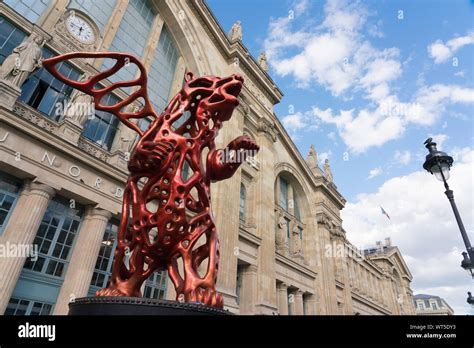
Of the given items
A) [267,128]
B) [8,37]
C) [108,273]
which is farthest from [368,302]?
[8,37]

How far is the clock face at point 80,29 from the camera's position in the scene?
41.6ft

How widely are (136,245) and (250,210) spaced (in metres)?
14.4

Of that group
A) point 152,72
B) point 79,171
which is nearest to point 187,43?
point 152,72

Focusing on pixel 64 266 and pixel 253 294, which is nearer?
pixel 64 266

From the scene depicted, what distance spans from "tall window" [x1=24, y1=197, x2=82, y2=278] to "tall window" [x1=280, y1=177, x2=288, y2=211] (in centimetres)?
1737

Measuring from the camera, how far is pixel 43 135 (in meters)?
9.68

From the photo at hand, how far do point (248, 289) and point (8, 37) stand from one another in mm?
15695

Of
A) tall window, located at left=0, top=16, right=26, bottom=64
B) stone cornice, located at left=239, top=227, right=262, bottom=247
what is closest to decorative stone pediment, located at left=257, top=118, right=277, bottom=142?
stone cornice, located at left=239, top=227, right=262, bottom=247

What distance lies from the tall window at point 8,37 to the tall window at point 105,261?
717 centimetres

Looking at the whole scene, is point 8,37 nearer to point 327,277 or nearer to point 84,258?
point 84,258

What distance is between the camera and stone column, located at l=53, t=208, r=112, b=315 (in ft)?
30.2

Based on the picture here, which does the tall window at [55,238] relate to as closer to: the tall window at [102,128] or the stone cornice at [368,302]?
the tall window at [102,128]

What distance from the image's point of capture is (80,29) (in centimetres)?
1303
